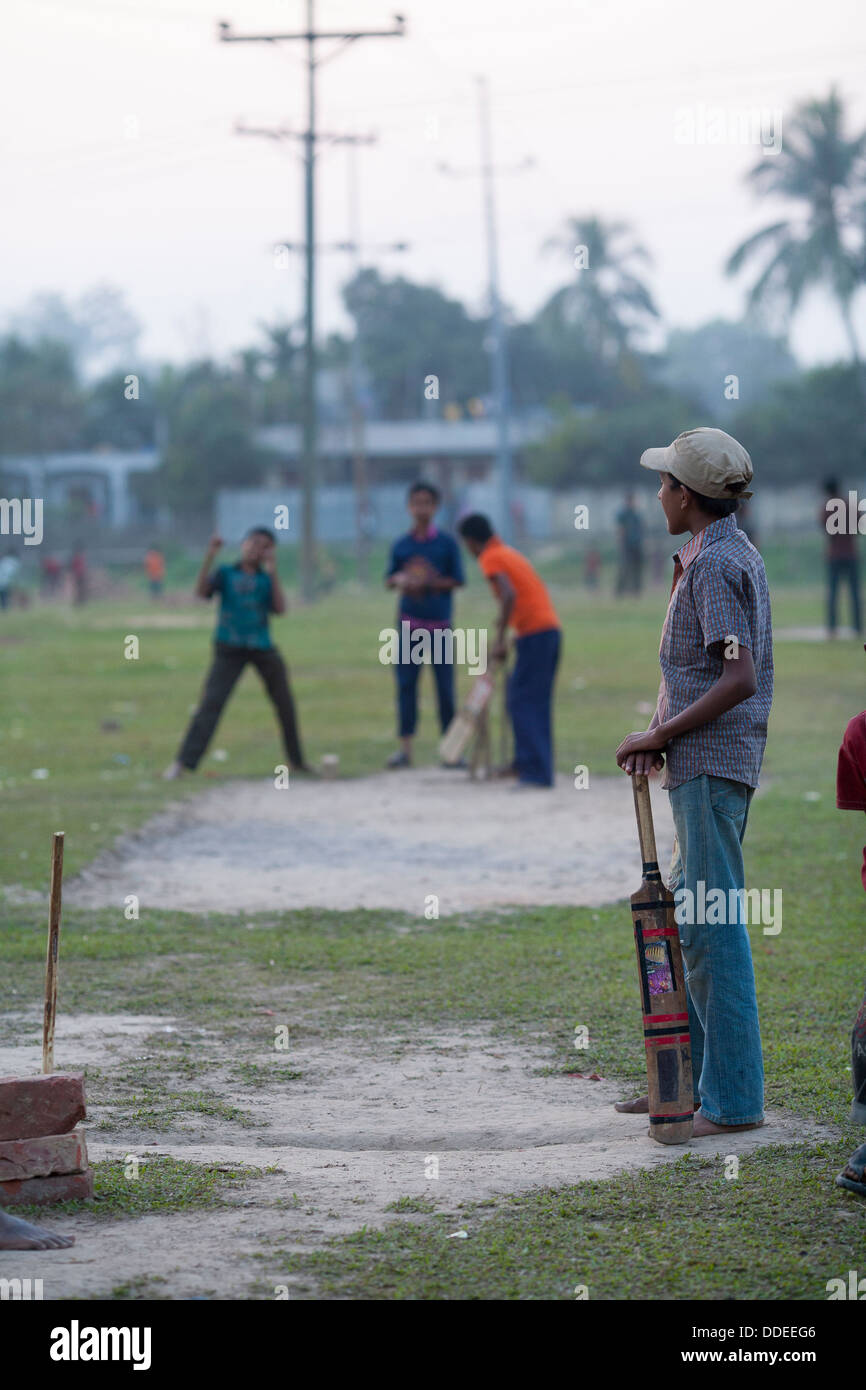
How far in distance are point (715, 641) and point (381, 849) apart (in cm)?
565

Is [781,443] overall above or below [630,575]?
above

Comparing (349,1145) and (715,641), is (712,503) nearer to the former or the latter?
(715,641)

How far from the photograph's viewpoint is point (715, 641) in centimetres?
472

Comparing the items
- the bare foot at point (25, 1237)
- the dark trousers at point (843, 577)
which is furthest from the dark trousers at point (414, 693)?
the dark trousers at point (843, 577)

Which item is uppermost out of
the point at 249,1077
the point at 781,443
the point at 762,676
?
the point at 781,443

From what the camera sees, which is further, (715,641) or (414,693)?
(414,693)

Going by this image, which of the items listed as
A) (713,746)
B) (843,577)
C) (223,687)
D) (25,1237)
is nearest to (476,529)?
(223,687)

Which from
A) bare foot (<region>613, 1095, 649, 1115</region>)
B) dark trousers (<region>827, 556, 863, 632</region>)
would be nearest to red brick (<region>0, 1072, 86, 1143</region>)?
bare foot (<region>613, 1095, 649, 1115</region>)

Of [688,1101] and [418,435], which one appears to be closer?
[688,1101]

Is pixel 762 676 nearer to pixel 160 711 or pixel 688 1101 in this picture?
Answer: pixel 688 1101

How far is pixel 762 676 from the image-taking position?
4883 mm

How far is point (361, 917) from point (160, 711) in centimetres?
980

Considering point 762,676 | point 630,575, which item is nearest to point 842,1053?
point 762,676
